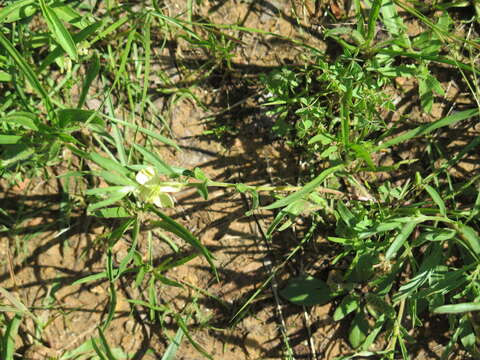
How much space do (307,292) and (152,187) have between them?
996 mm

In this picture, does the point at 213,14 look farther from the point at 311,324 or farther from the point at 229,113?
the point at 311,324

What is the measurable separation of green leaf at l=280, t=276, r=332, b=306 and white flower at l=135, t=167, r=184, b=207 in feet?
2.76

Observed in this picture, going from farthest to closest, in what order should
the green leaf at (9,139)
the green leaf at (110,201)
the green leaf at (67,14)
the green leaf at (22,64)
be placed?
the green leaf at (67,14) → the green leaf at (9,139) → the green leaf at (110,201) → the green leaf at (22,64)

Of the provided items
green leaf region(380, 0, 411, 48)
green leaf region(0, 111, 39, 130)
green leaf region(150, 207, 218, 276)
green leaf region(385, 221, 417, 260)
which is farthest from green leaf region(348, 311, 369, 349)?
green leaf region(0, 111, 39, 130)

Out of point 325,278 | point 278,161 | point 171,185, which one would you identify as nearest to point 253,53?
point 278,161

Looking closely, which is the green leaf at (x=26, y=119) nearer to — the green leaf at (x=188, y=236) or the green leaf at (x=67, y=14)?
the green leaf at (x=67, y=14)

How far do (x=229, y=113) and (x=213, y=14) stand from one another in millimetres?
509

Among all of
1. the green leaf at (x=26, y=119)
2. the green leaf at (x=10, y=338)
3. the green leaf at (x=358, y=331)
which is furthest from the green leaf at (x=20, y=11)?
the green leaf at (x=358, y=331)

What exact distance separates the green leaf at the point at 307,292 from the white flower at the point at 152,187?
841mm

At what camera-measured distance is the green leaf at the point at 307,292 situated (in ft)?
7.82

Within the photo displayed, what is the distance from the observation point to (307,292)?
2387 mm

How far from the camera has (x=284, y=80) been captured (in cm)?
226

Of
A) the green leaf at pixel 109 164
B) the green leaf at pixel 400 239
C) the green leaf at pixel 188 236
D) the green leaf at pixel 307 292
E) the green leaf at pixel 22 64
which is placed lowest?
the green leaf at pixel 307 292

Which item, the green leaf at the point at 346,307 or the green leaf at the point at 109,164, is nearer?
the green leaf at the point at 109,164
